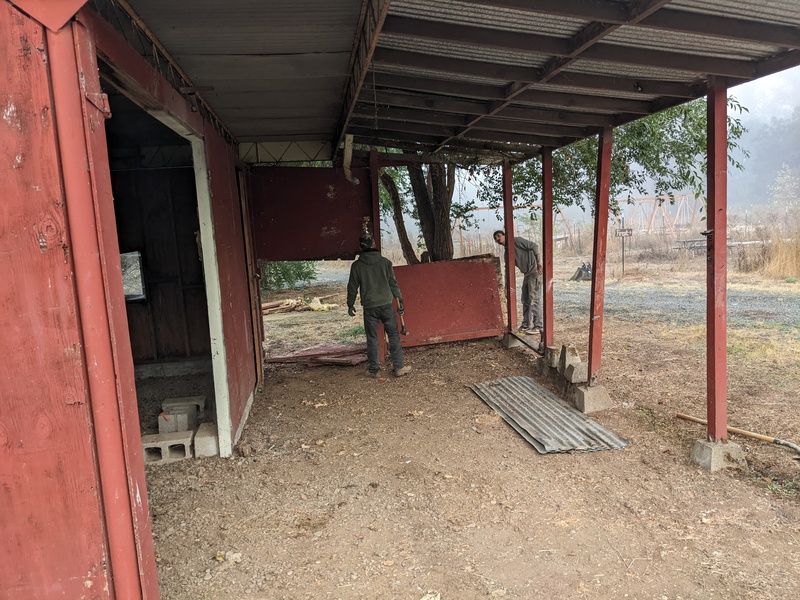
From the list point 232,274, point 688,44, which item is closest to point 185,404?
point 232,274

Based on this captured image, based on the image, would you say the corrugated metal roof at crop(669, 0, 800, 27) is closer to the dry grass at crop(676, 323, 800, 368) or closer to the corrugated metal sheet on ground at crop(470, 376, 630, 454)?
the corrugated metal sheet on ground at crop(470, 376, 630, 454)

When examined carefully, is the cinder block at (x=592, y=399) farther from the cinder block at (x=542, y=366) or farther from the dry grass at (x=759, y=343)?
the dry grass at (x=759, y=343)

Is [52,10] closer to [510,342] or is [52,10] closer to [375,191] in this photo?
[375,191]

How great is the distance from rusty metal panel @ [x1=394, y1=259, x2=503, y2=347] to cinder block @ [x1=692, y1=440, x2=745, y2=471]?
476 centimetres

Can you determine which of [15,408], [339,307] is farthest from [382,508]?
[339,307]

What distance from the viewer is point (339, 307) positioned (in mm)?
15297

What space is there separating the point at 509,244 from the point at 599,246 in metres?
3.22

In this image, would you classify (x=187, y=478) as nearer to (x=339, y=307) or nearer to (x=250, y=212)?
(x=250, y=212)

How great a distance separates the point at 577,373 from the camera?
630 centimetres

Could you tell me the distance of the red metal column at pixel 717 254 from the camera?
14.2 ft

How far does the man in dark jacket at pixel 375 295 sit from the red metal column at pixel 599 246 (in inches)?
109

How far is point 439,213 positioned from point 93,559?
8.63 meters

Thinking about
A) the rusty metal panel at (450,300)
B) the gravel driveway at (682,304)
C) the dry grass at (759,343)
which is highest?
the rusty metal panel at (450,300)

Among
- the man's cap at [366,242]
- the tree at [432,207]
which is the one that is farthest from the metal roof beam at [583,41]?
the tree at [432,207]
